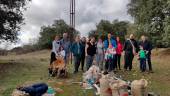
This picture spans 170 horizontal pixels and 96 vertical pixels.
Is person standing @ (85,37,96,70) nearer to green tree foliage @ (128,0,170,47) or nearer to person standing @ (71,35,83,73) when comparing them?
person standing @ (71,35,83,73)

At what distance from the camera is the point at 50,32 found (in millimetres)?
67250

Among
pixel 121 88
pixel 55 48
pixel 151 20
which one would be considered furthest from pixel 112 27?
pixel 121 88

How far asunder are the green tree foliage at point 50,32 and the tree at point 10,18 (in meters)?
27.6

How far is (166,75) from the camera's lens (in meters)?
24.1

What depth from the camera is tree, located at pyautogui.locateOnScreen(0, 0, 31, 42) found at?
115 feet

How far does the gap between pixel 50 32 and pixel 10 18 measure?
3166 cm

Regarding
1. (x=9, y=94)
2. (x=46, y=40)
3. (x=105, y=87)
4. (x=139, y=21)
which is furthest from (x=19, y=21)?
(x=46, y=40)

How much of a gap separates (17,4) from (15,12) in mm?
593

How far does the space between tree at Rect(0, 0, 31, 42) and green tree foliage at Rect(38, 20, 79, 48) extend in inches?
1086

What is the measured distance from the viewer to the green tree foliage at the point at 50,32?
64.7 m

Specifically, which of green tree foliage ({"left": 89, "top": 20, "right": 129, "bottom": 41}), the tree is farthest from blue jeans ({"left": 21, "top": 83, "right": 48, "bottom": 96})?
green tree foliage ({"left": 89, "top": 20, "right": 129, "bottom": 41})

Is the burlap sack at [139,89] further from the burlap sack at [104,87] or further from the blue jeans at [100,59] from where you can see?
the blue jeans at [100,59]

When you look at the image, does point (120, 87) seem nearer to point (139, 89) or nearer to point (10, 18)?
point (139, 89)

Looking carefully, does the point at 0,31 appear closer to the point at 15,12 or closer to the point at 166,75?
the point at 15,12
